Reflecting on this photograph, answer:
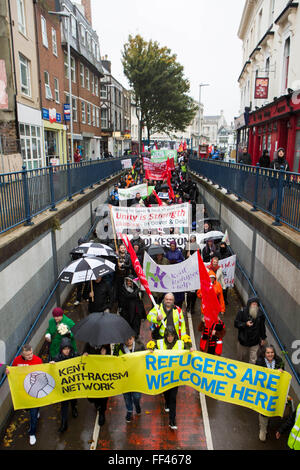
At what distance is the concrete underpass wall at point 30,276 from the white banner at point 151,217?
5.07ft

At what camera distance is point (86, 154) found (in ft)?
127

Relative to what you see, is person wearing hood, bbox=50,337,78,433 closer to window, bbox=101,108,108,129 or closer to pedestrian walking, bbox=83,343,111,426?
pedestrian walking, bbox=83,343,111,426

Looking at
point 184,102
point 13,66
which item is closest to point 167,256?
point 13,66

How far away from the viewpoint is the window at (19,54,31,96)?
20.4 metres

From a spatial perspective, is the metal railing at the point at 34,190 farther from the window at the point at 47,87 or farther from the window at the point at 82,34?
the window at the point at 82,34

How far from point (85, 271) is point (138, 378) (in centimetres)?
261

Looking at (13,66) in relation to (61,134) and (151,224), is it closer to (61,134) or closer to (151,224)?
(61,134)

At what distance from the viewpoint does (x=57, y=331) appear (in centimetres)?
628

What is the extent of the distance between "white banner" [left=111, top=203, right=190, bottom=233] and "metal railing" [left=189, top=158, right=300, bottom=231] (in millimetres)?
1904

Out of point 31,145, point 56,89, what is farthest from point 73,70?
point 31,145

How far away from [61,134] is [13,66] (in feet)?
33.3

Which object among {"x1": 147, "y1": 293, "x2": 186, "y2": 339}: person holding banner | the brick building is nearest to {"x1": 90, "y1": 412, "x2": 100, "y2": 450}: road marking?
{"x1": 147, "y1": 293, "x2": 186, "y2": 339}: person holding banner

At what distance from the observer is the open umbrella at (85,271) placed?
7397 millimetres

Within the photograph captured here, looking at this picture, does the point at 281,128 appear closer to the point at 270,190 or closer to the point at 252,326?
the point at 270,190
